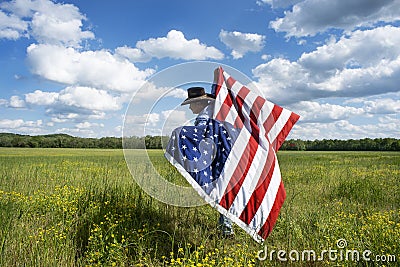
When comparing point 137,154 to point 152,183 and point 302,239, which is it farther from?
point 302,239

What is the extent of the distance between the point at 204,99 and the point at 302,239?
2.46m

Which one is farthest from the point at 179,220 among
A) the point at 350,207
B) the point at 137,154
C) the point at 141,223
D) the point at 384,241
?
the point at 350,207

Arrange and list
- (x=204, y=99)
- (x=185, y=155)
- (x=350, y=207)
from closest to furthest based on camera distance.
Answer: (x=185, y=155)
(x=204, y=99)
(x=350, y=207)

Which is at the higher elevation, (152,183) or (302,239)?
(152,183)

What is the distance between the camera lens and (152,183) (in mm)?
5949

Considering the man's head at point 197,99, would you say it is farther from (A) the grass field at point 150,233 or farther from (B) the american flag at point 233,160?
(A) the grass field at point 150,233

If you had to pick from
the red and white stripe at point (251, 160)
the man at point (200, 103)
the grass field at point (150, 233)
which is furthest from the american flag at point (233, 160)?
the grass field at point (150, 233)

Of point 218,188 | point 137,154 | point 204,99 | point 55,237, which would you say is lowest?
point 55,237

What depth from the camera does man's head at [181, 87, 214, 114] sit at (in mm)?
4719

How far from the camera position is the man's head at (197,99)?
15.5 ft

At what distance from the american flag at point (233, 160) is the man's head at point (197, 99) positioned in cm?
16

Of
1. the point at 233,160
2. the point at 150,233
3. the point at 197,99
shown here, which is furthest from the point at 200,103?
the point at 150,233

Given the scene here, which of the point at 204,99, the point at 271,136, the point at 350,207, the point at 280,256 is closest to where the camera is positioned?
the point at 280,256

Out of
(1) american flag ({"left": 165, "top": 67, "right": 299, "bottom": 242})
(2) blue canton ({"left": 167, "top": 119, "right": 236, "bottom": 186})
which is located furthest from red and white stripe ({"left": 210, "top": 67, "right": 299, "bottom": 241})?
(2) blue canton ({"left": 167, "top": 119, "right": 236, "bottom": 186})
